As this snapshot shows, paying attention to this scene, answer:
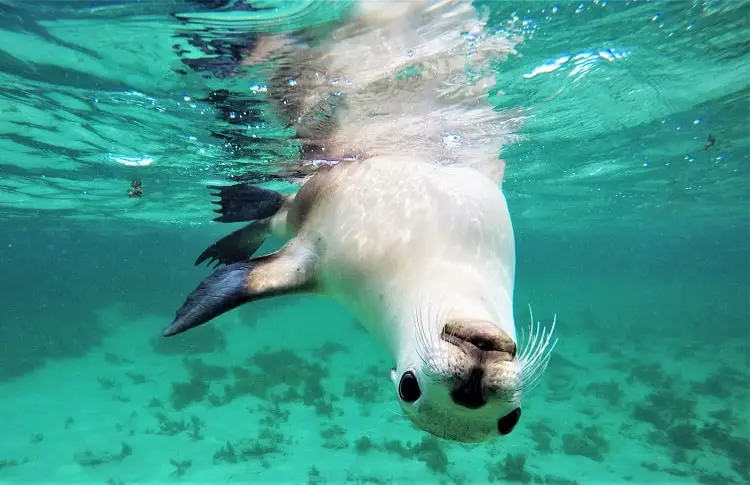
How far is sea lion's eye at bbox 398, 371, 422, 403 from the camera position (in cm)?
171

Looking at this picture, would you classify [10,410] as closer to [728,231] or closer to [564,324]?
[564,324]

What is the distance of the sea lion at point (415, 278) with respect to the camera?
154 centimetres

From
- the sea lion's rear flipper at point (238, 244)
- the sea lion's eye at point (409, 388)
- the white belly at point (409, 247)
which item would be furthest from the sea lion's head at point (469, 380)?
the sea lion's rear flipper at point (238, 244)

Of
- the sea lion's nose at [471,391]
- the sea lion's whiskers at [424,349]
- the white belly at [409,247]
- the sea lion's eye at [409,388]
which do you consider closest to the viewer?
the sea lion's nose at [471,391]

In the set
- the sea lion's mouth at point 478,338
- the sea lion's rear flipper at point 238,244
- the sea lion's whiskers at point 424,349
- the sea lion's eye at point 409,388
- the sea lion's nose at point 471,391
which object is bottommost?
the sea lion's eye at point 409,388

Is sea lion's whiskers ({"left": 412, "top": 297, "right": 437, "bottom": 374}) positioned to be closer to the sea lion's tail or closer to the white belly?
the white belly

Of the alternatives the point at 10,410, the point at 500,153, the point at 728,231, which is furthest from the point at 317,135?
the point at 728,231

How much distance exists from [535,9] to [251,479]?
867 cm

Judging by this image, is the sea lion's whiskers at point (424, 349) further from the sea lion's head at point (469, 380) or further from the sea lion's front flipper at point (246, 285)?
the sea lion's front flipper at point (246, 285)

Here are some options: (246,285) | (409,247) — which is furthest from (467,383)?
(246,285)

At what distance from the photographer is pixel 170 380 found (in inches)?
596

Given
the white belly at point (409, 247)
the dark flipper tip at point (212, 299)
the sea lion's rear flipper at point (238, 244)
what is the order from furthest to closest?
the sea lion's rear flipper at point (238, 244), the dark flipper tip at point (212, 299), the white belly at point (409, 247)

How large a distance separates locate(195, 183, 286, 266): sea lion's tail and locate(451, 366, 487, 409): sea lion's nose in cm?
393

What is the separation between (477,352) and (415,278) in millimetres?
1013
